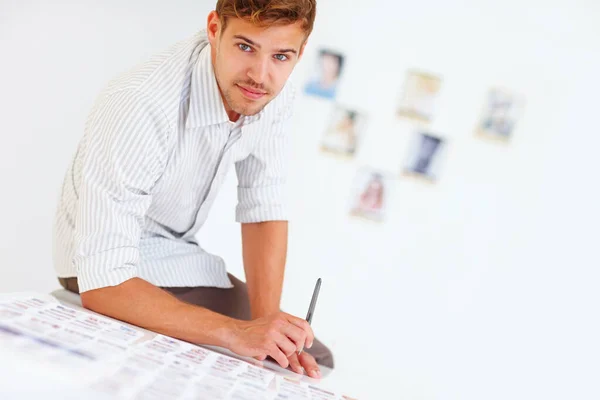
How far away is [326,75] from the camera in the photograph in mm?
2609

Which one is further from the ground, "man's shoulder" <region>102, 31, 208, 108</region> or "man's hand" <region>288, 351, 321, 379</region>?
"man's shoulder" <region>102, 31, 208, 108</region>

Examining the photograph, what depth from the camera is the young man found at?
1.16 m

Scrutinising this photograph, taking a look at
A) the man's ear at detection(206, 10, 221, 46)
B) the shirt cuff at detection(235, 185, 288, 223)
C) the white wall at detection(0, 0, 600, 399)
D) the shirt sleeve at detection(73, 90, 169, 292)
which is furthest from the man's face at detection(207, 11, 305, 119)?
the white wall at detection(0, 0, 600, 399)

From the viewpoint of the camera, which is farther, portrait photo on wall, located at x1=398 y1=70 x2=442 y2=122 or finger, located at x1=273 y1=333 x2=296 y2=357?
portrait photo on wall, located at x1=398 y1=70 x2=442 y2=122

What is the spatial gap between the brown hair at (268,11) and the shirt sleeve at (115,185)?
0.24 m

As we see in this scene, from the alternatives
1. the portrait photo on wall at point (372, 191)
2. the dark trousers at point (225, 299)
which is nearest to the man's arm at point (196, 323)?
the dark trousers at point (225, 299)

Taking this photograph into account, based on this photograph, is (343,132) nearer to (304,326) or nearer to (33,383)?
(304,326)

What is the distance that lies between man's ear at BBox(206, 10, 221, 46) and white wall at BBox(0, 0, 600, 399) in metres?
1.11

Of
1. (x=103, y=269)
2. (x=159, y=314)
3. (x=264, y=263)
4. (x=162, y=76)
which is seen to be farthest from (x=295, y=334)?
(x=162, y=76)

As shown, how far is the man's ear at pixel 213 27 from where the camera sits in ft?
4.28

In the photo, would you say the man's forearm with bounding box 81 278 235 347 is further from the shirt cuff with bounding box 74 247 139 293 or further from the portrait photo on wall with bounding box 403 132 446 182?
the portrait photo on wall with bounding box 403 132 446 182

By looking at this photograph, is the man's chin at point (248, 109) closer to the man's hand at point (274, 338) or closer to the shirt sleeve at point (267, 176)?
the shirt sleeve at point (267, 176)

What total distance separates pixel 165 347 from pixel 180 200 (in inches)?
21.1

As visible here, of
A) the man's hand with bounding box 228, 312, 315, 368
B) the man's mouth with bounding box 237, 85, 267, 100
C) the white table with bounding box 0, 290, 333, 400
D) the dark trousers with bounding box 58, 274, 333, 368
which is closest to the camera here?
the white table with bounding box 0, 290, 333, 400
